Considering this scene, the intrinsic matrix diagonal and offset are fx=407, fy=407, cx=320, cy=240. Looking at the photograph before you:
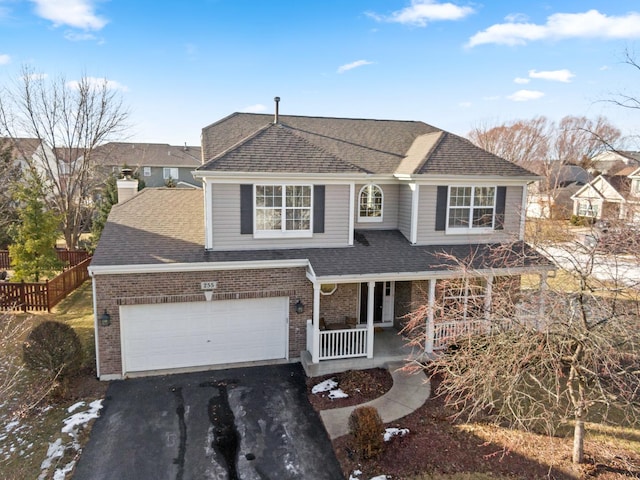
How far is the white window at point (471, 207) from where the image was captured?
13.1m

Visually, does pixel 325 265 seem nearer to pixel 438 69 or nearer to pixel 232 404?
pixel 232 404

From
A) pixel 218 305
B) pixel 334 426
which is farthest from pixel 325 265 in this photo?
pixel 334 426

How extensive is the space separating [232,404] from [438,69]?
1821 centimetres

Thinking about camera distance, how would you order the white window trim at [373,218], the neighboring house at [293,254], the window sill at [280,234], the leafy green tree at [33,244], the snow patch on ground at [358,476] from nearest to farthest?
the snow patch on ground at [358,476], the neighboring house at [293,254], the window sill at [280,234], the white window trim at [373,218], the leafy green tree at [33,244]

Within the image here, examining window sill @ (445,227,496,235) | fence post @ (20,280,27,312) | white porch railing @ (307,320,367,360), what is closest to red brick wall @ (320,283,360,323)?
white porch railing @ (307,320,367,360)

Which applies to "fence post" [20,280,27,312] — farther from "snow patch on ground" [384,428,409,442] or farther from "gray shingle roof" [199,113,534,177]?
"snow patch on ground" [384,428,409,442]

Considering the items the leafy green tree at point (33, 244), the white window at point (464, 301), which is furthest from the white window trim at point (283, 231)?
the leafy green tree at point (33, 244)

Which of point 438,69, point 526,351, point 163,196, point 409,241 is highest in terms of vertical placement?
point 438,69

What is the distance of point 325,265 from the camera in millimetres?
11227

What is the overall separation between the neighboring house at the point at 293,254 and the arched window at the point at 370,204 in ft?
0.11

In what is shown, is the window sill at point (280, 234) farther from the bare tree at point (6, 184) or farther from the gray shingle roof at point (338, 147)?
the bare tree at point (6, 184)

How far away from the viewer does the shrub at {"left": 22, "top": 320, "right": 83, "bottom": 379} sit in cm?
959

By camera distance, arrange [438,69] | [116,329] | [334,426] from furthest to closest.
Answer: [438,69] < [116,329] < [334,426]

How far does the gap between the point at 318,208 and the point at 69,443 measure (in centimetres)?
801
